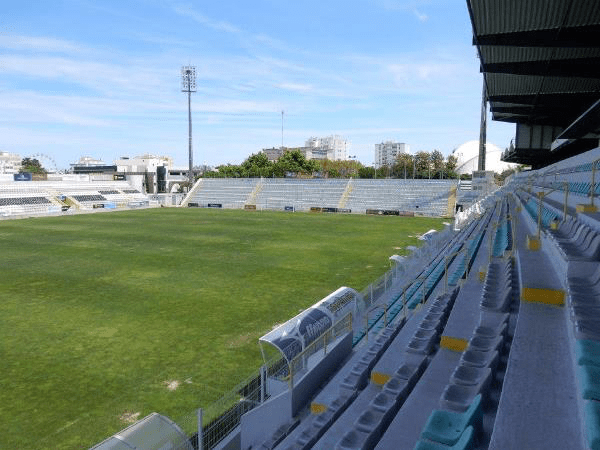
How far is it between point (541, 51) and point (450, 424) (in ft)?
50.3

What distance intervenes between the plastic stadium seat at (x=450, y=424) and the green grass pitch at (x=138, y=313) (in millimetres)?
5726

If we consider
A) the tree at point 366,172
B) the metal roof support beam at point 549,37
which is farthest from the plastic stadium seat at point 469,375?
the tree at point 366,172

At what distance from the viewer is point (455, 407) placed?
438cm

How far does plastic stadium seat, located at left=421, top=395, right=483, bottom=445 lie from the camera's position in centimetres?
371

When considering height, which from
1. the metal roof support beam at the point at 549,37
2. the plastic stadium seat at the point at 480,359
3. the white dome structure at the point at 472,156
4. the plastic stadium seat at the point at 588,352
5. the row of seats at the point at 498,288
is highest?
the white dome structure at the point at 472,156

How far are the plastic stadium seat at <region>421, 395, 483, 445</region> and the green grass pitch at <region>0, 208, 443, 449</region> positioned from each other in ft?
18.8

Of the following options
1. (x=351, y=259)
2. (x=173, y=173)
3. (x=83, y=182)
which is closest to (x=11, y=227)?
(x=83, y=182)

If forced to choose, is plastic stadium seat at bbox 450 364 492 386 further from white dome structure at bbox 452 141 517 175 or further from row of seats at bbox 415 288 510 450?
white dome structure at bbox 452 141 517 175

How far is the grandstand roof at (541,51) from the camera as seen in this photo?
11.3 meters

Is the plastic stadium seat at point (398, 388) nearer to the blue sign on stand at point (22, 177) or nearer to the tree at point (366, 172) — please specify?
the blue sign on stand at point (22, 177)

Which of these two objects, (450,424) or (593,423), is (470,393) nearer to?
(450,424)

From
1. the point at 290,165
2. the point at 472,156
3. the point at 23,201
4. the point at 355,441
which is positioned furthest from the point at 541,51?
the point at 472,156

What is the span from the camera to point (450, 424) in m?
3.92

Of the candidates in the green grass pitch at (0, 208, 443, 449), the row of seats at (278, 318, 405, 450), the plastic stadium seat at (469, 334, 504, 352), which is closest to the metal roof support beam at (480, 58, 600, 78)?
the green grass pitch at (0, 208, 443, 449)
